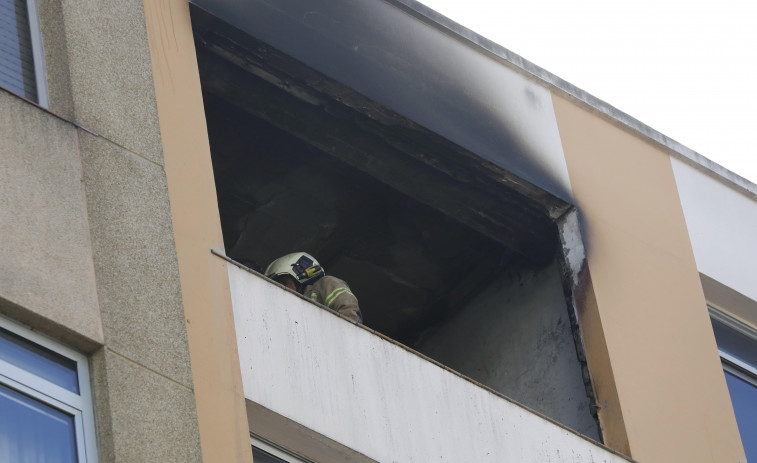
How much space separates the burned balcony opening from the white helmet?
115 centimetres

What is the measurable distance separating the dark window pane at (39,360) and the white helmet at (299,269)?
4192mm

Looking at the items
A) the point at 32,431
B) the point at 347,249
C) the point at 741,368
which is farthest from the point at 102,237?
the point at 741,368

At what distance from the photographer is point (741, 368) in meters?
12.2

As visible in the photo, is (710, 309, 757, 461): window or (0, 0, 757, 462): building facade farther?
(710, 309, 757, 461): window

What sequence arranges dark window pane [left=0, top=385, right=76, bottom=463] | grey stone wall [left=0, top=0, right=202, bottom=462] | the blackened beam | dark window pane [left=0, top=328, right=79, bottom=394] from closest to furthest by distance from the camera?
dark window pane [left=0, top=385, right=76, bottom=463] < dark window pane [left=0, top=328, right=79, bottom=394] < grey stone wall [left=0, top=0, right=202, bottom=462] < the blackened beam

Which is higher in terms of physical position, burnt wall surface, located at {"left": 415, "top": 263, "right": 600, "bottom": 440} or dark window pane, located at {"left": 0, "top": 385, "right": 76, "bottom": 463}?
burnt wall surface, located at {"left": 415, "top": 263, "right": 600, "bottom": 440}

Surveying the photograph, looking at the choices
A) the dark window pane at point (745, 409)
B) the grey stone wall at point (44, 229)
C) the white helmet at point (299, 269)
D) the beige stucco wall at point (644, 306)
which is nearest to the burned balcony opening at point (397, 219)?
the beige stucco wall at point (644, 306)

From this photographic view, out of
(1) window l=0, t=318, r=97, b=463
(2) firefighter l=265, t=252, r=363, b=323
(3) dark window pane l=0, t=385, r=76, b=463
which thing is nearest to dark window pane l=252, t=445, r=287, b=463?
(1) window l=0, t=318, r=97, b=463

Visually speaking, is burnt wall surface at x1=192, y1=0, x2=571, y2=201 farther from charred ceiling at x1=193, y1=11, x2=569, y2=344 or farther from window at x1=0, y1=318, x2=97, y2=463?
window at x1=0, y1=318, x2=97, y2=463

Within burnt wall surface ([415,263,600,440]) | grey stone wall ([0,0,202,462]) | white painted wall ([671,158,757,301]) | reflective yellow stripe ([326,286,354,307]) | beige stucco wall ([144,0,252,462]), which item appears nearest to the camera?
grey stone wall ([0,0,202,462])

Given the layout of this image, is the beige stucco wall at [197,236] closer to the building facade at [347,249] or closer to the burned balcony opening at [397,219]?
the building facade at [347,249]

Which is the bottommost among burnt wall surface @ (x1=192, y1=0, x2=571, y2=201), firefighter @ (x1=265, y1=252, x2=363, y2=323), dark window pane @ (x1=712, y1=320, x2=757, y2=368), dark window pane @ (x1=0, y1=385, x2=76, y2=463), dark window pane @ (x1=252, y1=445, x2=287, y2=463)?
dark window pane @ (x1=0, y1=385, x2=76, y2=463)

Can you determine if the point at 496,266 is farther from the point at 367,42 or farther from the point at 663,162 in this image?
the point at 367,42

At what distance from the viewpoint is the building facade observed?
7.09 meters
